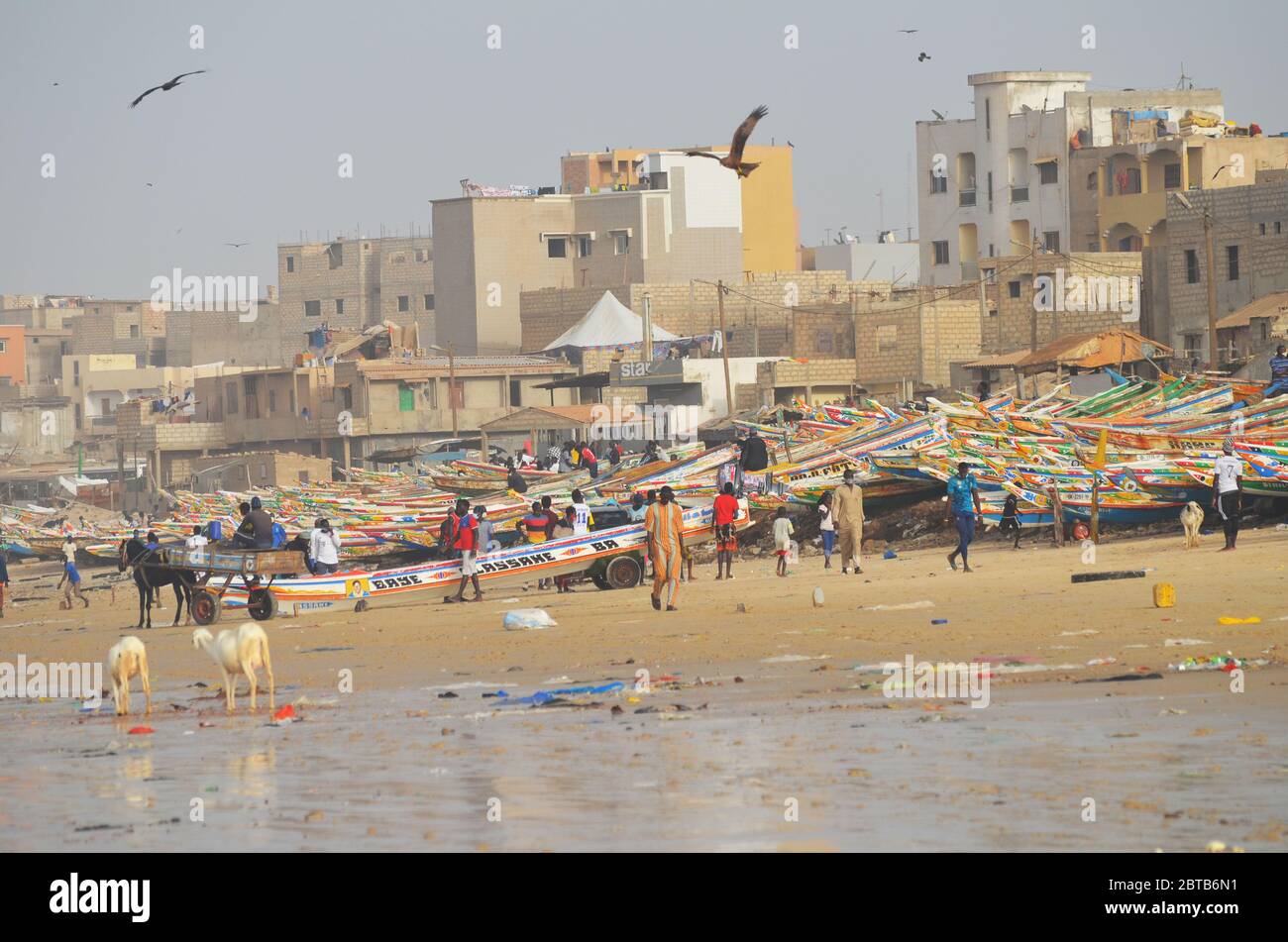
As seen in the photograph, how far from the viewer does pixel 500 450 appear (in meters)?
56.6

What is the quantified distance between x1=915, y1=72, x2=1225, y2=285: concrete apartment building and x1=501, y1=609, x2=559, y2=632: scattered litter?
55.3 metres

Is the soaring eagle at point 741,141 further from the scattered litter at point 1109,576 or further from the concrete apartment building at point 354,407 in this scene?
the concrete apartment building at point 354,407

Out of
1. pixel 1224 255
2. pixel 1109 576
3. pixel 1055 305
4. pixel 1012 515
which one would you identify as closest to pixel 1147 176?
pixel 1055 305

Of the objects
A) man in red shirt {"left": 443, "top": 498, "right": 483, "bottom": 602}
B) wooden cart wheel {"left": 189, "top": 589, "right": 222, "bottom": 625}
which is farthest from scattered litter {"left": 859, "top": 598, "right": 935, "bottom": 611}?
wooden cart wheel {"left": 189, "top": 589, "right": 222, "bottom": 625}

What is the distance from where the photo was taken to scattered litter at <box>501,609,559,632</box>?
64.3 feet

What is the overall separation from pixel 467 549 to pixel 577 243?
61335mm

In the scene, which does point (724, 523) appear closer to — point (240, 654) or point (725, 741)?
point (240, 654)

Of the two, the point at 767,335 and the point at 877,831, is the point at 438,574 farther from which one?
the point at 767,335

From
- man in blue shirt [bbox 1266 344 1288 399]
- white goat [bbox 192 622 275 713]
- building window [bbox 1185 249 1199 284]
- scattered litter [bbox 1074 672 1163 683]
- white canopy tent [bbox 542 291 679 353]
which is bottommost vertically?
scattered litter [bbox 1074 672 1163 683]

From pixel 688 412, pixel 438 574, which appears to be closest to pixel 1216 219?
pixel 688 412

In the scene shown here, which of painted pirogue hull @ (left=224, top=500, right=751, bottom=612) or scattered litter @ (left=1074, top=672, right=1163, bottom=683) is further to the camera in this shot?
painted pirogue hull @ (left=224, top=500, right=751, bottom=612)

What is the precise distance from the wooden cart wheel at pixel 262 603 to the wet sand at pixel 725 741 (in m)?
3.08

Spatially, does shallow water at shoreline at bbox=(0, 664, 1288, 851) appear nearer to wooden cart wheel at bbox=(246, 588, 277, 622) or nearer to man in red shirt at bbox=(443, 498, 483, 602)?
wooden cart wheel at bbox=(246, 588, 277, 622)
